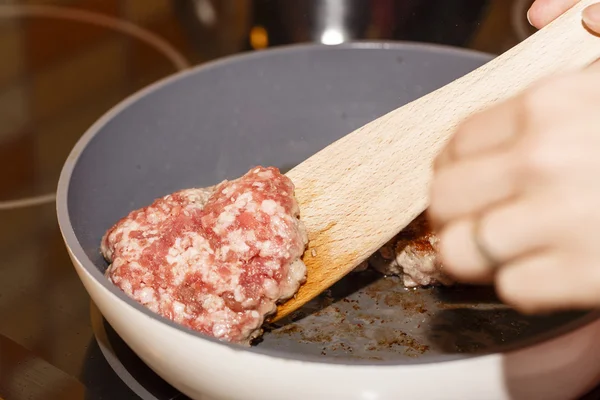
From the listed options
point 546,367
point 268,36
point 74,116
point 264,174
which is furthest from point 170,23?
point 546,367

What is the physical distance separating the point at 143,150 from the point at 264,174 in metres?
0.29

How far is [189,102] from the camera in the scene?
1.30 meters

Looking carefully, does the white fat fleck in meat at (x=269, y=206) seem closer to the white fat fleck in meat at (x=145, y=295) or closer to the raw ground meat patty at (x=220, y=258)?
the raw ground meat patty at (x=220, y=258)

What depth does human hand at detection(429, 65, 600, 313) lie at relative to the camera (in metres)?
0.55

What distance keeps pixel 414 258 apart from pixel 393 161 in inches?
6.7

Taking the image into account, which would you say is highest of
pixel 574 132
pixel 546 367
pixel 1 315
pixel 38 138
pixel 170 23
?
pixel 574 132

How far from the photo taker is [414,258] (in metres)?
1.09

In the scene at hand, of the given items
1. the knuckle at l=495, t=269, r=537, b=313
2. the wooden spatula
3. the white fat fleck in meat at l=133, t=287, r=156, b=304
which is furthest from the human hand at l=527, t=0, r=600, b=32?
the white fat fleck in meat at l=133, t=287, r=156, b=304

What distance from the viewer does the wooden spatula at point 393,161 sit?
0.96 metres

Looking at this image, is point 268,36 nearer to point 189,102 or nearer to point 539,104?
point 189,102

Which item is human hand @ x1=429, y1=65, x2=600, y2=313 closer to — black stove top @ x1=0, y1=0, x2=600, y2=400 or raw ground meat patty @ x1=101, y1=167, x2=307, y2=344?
raw ground meat patty @ x1=101, y1=167, x2=307, y2=344

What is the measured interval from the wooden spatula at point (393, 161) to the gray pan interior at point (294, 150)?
110mm

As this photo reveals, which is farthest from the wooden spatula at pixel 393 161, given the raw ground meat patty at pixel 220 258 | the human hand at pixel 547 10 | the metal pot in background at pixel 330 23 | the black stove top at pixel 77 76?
the metal pot in background at pixel 330 23

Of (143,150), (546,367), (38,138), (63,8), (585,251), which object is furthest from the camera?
(63,8)
